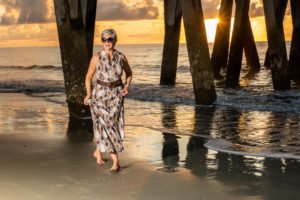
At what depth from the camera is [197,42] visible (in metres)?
9.62

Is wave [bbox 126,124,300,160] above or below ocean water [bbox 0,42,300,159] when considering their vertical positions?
above

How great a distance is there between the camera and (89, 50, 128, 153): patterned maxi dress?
506 cm

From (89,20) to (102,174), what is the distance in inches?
181

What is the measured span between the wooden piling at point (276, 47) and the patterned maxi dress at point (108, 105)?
7010mm

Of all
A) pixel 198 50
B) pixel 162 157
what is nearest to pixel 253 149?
pixel 162 157

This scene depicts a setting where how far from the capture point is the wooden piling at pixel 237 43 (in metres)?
13.9

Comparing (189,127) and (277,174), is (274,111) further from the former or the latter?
(277,174)

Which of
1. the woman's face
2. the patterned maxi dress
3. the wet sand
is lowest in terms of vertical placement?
the wet sand

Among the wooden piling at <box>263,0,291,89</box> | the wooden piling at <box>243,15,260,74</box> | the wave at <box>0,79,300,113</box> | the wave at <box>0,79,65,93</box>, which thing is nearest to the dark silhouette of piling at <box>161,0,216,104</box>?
the wave at <box>0,79,300,113</box>

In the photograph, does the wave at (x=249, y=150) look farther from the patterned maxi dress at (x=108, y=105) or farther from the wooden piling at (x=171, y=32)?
the wooden piling at (x=171, y=32)

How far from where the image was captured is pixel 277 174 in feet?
16.4

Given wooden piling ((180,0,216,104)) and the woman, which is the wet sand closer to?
the woman

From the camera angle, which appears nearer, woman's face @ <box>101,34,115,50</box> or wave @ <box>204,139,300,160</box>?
woman's face @ <box>101,34,115,50</box>

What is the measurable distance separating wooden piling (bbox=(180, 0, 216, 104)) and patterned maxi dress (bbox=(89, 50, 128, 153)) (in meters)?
4.54
